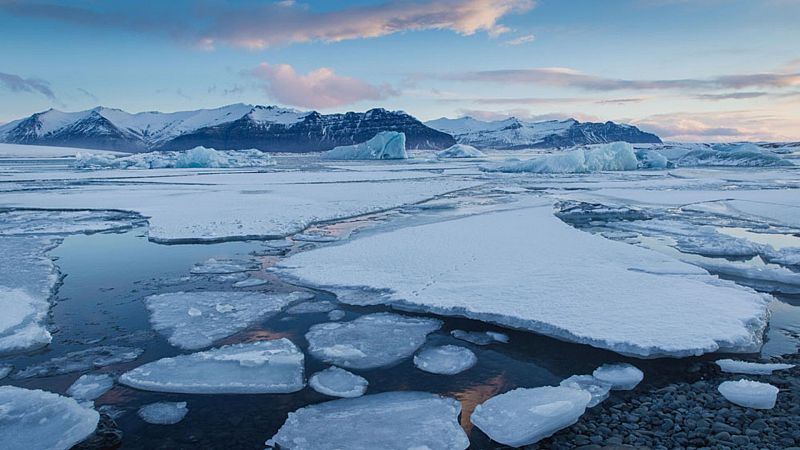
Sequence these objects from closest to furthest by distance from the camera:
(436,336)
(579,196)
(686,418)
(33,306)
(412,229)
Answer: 1. (686,418)
2. (436,336)
3. (33,306)
4. (412,229)
5. (579,196)

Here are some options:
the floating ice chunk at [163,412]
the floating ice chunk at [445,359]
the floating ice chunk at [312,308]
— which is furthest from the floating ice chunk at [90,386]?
the floating ice chunk at [445,359]

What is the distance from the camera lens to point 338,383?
410cm

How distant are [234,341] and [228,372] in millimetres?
712

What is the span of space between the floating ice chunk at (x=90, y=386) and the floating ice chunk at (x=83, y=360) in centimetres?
23

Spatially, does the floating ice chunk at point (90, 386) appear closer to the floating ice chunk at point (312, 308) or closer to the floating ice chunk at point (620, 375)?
the floating ice chunk at point (312, 308)

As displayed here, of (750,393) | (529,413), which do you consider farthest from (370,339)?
(750,393)

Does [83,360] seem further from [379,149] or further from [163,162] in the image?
[379,149]

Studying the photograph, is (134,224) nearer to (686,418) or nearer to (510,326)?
(510,326)

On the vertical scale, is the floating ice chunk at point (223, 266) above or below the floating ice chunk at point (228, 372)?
above

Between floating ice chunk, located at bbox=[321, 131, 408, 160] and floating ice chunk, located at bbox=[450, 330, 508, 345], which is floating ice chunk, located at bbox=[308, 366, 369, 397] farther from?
floating ice chunk, located at bbox=[321, 131, 408, 160]

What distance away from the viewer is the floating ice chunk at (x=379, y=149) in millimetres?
56594

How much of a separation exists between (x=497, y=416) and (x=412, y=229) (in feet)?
→ 21.4

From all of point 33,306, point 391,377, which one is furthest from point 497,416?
point 33,306

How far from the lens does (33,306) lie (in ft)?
18.2
